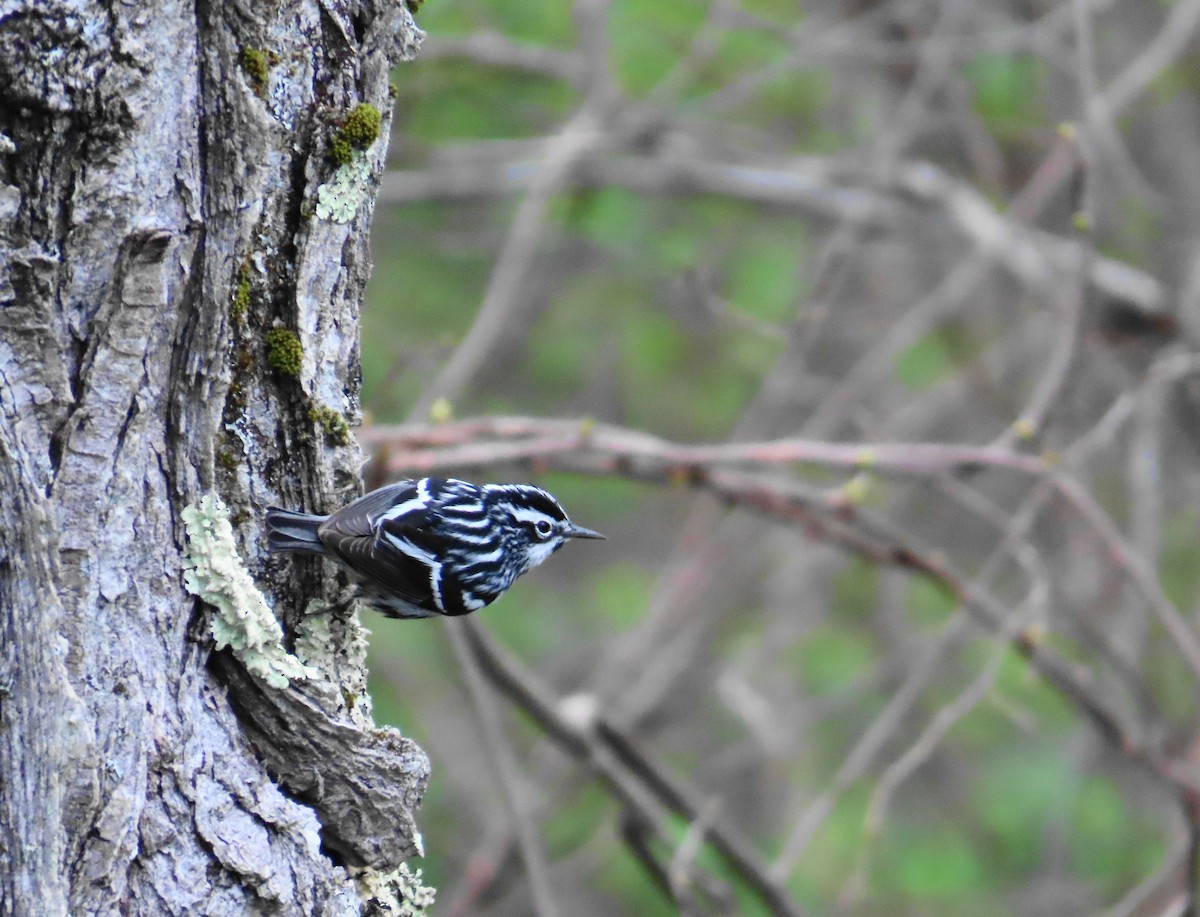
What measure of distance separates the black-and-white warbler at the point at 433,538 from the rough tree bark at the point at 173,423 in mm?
82

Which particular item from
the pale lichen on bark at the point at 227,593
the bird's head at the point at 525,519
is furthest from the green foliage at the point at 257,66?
the bird's head at the point at 525,519

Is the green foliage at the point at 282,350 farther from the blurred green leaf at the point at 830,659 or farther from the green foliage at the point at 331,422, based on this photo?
the blurred green leaf at the point at 830,659

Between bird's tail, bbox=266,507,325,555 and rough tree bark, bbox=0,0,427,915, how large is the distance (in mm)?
30

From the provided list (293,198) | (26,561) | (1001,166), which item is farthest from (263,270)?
(1001,166)

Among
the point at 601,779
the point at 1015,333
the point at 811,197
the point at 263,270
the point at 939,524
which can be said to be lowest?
the point at 939,524

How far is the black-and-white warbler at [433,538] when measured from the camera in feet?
8.15

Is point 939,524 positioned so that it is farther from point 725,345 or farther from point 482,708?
point 482,708

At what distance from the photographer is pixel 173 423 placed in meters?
2.19

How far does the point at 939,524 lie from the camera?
9.45 m

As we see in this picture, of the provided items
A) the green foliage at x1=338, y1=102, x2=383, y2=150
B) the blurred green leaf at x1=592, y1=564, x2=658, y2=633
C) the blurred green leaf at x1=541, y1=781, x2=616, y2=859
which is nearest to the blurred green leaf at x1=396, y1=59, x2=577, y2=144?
the blurred green leaf at x1=592, y1=564, x2=658, y2=633

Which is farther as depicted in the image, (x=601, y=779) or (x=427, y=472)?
(x=601, y=779)

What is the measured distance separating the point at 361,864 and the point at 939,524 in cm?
761

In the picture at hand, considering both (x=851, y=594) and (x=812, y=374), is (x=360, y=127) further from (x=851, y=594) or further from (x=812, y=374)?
(x=851, y=594)

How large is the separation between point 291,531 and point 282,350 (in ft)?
1.12
